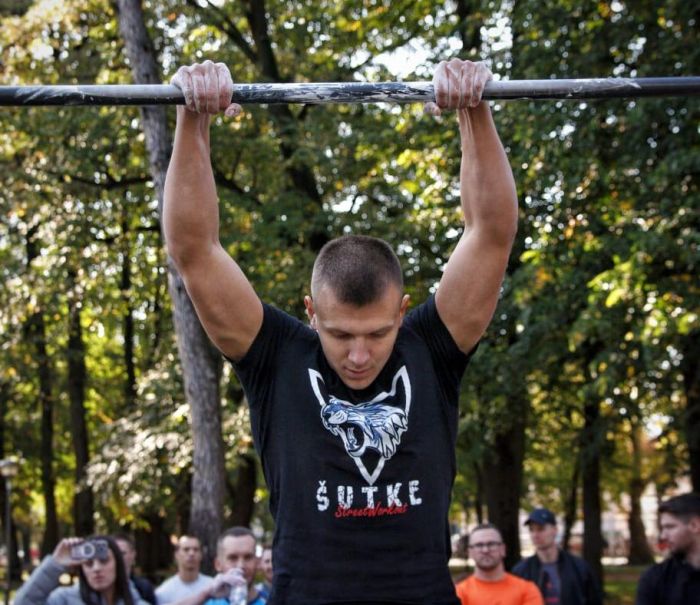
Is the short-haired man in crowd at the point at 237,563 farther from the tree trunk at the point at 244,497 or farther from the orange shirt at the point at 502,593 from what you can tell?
the tree trunk at the point at 244,497

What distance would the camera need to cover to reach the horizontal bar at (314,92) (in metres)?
3.37

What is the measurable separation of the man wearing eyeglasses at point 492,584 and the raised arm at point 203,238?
6261 mm

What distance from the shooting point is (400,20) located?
1855cm

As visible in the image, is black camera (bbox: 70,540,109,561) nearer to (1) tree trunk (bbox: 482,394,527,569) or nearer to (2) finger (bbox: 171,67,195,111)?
(2) finger (bbox: 171,67,195,111)

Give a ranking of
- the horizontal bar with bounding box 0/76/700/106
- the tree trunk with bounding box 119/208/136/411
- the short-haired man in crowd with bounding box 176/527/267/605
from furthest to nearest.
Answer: the tree trunk with bounding box 119/208/136/411
the short-haired man in crowd with bounding box 176/527/267/605
the horizontal bar with bounding box 0/76/700/106

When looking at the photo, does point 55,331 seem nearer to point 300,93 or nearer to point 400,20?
point 400,20

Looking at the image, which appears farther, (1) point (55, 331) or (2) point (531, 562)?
(1) point (55, 331)

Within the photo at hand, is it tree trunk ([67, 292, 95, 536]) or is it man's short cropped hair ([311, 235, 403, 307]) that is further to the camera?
tree trunk ([67, 292, 95, 536])

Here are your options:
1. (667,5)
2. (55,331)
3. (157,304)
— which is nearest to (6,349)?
(55,331)

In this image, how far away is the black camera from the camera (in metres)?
7.38

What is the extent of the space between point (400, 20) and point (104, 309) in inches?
283

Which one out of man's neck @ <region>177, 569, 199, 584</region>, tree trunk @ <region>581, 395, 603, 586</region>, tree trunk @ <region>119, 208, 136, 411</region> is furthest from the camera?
tree trunk @ <region>581, 395, 603, 586</region>

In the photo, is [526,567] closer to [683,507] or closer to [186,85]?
[683,507]

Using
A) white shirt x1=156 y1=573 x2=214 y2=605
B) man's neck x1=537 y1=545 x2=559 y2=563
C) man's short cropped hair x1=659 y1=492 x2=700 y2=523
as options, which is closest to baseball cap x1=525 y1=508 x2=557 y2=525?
man's neck x1=537 y1=545 x2=559 y2=563
